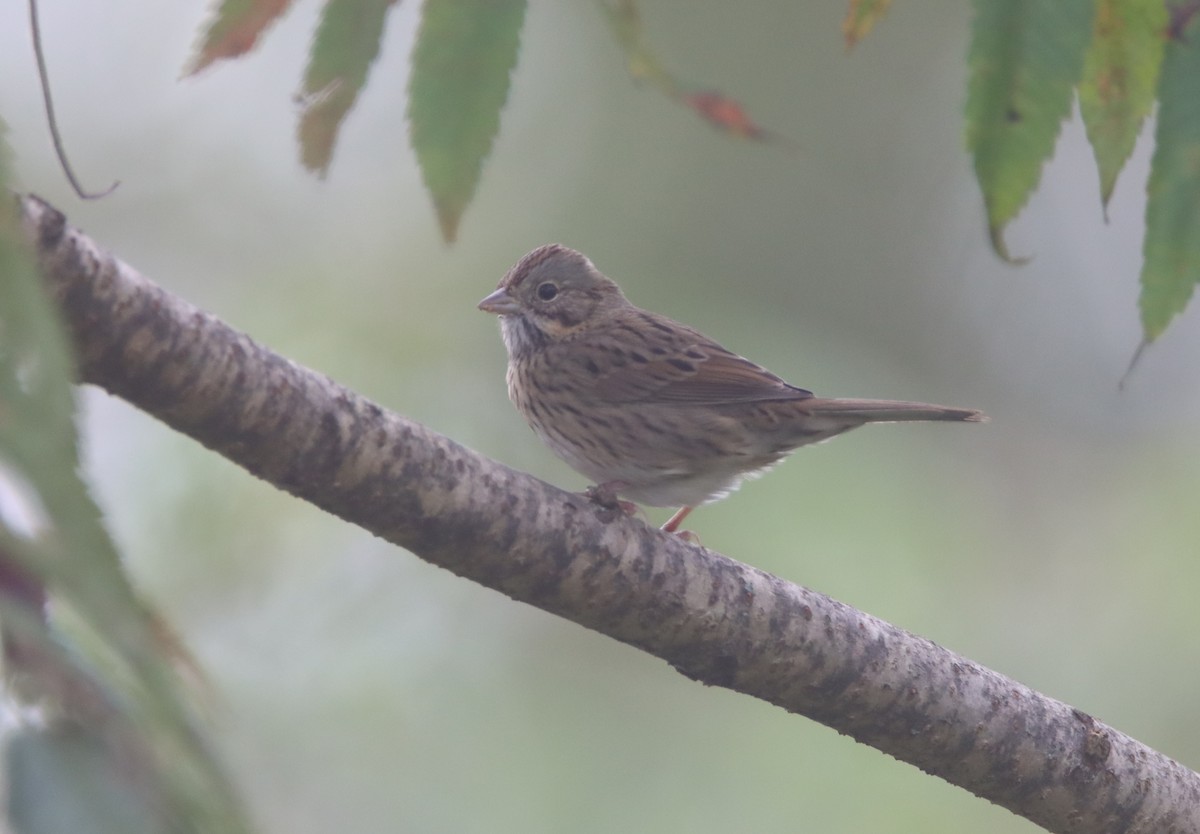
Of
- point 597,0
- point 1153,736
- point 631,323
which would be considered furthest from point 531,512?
point 1153,736

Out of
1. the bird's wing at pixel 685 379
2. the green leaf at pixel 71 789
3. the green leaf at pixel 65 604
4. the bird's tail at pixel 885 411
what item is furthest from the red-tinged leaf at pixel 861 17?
the bird's wing at pixel 685 379

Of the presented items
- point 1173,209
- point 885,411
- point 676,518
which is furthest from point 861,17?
point 676,518

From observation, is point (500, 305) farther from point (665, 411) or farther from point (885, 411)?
point (885, 411)

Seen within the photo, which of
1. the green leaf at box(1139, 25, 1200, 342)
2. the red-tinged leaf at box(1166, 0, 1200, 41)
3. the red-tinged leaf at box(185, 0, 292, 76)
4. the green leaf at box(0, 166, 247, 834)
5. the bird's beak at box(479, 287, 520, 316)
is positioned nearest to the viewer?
the green leaf at box(0, 166, 247, 834)

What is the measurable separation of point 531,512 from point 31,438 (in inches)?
84.4

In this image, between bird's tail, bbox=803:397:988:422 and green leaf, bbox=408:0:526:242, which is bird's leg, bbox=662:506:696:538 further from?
green leaf, bbox=408:0:526:242

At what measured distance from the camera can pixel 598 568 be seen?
306cm

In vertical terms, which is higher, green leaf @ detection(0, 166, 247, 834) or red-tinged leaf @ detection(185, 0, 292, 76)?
red-tinged leaf @ detection(185, 0, 292, 76)

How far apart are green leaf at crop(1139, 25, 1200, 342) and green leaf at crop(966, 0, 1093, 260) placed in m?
0.15

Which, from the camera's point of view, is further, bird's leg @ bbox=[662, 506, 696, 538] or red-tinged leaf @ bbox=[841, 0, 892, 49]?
bird's leg @ bbox=[662, 506, 696, 538]

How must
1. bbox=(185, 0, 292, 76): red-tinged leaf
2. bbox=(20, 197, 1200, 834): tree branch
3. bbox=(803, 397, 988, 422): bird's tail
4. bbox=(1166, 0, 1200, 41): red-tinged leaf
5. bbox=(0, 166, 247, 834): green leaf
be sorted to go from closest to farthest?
bbox=(0, 166, 247, 834): green leaf → bbox=(1166, 0, 1200, 41): red-tinged leaf → bbox=(185, 0, 292, 76): red-tinged leaf → bbox=(20, 197, 1200, 834): tree branch → bbox=(803, 397, 988, 422): bird's tail

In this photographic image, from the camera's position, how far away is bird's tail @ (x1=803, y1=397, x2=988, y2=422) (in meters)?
4.39

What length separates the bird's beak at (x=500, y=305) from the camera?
18.2 feet

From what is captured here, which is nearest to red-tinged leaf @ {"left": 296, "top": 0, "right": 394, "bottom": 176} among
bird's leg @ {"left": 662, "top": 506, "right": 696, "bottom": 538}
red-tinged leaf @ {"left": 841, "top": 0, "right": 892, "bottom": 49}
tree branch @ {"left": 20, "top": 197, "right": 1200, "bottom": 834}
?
tree branch @ {"left": 20, "top": 197, "right": 1200, "bottom": 834}
